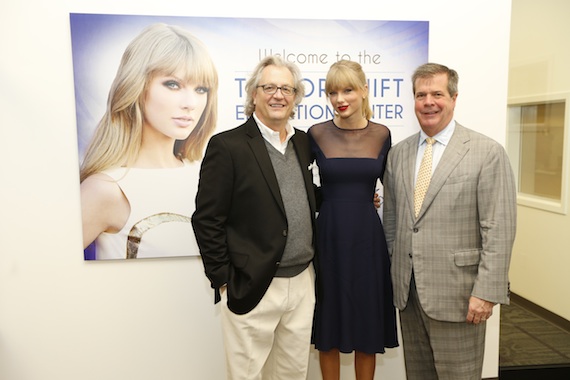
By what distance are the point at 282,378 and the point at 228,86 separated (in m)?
1.57

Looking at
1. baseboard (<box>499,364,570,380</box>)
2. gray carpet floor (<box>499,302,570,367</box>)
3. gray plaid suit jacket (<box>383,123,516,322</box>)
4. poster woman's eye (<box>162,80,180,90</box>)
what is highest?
poster woman's eye (<box>162,80,180,90</box>)

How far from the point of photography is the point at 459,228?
1.96 meters

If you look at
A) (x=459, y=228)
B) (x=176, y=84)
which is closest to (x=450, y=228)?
(x=459, y=228)

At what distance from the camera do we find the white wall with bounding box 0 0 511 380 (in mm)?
2381

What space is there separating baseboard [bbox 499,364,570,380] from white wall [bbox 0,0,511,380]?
868 mm

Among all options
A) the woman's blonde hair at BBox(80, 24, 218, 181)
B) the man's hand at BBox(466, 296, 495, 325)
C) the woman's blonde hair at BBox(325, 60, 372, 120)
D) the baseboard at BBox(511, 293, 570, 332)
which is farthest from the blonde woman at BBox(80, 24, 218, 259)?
the baseboard at BBox(511, 293, 570, 332)

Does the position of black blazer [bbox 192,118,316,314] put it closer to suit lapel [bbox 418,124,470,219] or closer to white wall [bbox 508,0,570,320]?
suit lapel [bbox 418,124,470,219]

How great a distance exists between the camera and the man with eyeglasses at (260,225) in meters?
1.88

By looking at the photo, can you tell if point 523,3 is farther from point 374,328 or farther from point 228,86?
point 374,328

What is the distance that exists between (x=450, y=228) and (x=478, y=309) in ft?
1.19

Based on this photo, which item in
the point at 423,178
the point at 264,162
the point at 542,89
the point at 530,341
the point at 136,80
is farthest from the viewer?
the point at 542,89

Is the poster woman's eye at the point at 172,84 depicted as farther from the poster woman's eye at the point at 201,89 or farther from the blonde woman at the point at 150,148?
the poster woman's eye at the point at 201,89

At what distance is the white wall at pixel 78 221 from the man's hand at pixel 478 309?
1.04m

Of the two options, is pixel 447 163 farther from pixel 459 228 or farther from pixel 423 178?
pixel 459 228
